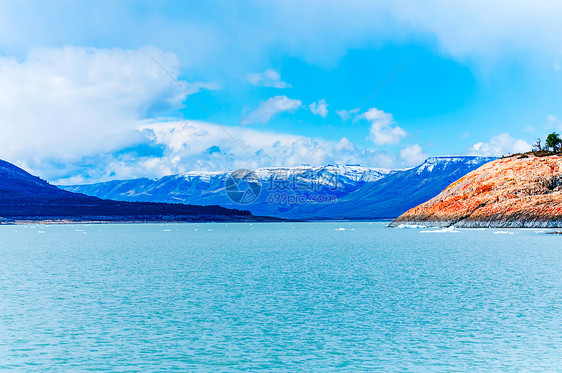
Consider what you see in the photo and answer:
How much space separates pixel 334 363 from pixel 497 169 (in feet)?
614

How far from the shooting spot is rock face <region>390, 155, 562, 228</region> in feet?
495

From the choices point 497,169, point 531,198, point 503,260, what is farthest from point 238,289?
point 497,169

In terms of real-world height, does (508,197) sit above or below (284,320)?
above

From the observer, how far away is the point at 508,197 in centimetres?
16488

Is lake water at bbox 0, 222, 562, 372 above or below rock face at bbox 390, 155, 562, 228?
below

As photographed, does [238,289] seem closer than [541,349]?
No

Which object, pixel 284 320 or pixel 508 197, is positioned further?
pixel 508 197

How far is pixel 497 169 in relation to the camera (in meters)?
191

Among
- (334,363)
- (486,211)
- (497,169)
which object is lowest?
(334,363)

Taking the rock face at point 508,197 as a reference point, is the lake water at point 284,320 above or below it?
below

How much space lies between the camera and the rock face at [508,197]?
150875mm

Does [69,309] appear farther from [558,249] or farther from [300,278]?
[558,249]

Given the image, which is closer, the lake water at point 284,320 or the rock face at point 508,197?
the lake water at point 284,320

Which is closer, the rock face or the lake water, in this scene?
the lake water
